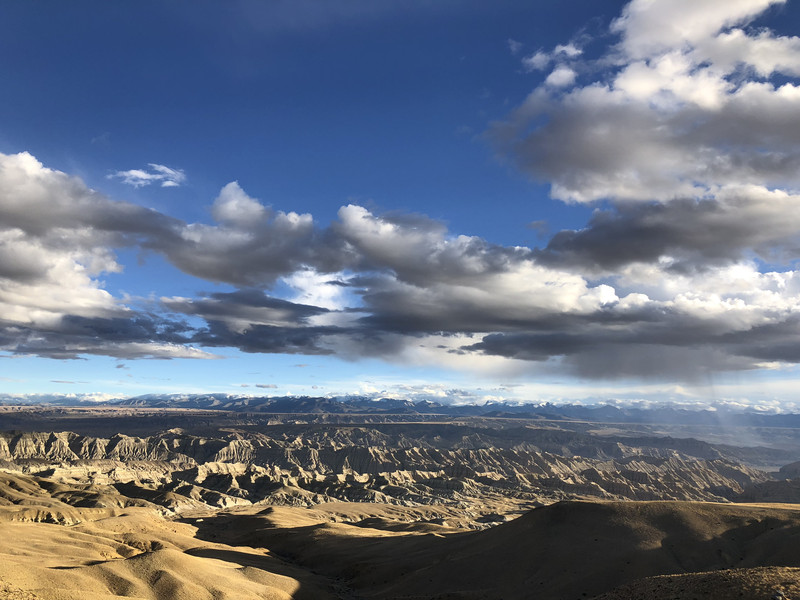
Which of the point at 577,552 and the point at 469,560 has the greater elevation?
the point at 577,552

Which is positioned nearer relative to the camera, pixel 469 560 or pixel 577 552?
pixel 577 552

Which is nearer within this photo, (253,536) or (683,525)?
(683,525)

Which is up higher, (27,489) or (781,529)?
(781,529)

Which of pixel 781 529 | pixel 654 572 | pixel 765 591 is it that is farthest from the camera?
pixel 781 529

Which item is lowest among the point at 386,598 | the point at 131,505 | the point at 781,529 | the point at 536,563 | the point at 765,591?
the point at 131,505

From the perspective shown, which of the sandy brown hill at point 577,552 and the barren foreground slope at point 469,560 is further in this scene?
the sandy brown hill at point 577,552

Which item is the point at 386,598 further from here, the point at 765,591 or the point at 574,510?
the point at 765,591

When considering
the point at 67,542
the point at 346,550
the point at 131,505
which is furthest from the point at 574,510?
the point at 131,505

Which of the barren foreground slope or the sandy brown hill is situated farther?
the sandy brown hill
